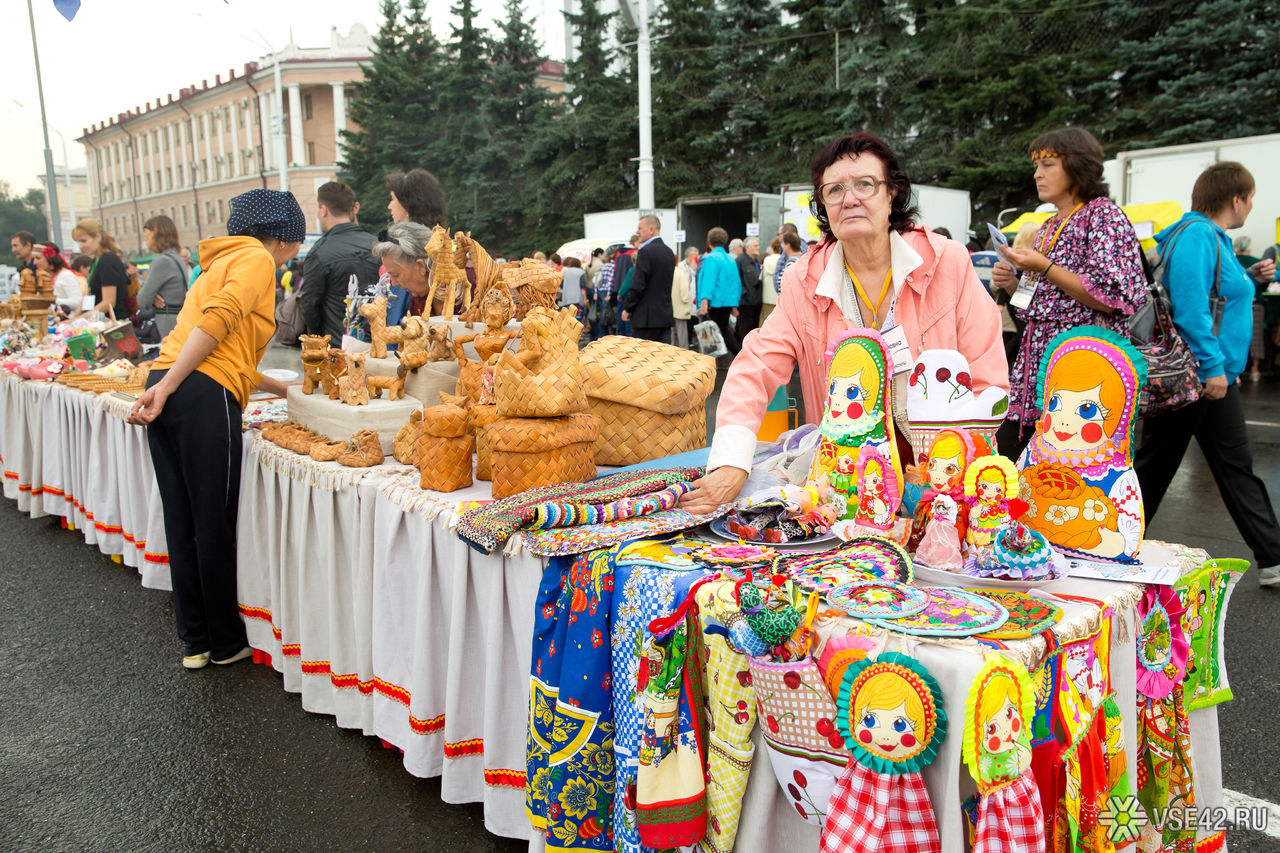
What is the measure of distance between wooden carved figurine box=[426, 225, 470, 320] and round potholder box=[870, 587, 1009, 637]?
2.21 metres

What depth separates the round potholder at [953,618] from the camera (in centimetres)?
124

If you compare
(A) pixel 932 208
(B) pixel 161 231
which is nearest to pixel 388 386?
(B) pixel 161 231

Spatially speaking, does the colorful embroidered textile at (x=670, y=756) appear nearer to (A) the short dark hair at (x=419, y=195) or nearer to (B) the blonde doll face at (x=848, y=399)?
(B) the blonde doll face at (x=848, y=399)

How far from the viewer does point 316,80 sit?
1791 inches

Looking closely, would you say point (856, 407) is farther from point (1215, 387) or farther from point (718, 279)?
point (718, 279)

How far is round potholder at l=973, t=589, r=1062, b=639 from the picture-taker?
124 cm

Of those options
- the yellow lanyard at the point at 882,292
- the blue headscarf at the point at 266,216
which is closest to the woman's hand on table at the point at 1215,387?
the yellow lanyard at the point at 882,292

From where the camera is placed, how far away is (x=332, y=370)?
300 cm

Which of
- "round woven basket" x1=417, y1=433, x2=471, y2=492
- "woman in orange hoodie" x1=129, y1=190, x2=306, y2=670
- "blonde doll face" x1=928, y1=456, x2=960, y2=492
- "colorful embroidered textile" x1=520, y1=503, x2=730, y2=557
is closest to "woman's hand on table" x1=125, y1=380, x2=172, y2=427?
"woman in orange hoodie" x1=129, y1=190, x2=306, y2=670

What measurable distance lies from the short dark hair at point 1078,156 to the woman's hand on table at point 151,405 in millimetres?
2953

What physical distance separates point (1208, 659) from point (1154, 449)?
172 centimetres

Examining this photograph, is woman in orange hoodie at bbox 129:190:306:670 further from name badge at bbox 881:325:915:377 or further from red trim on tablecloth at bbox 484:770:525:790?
name badge at bbox 881:325:915:377

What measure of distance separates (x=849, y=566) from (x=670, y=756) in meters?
0.47

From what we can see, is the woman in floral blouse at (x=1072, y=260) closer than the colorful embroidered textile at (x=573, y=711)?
No
